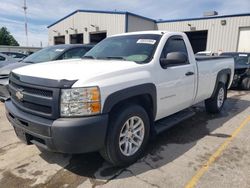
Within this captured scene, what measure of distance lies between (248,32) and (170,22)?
734 cm

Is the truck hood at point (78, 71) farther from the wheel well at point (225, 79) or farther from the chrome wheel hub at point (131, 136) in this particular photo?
the wheel well at point (225, 79)

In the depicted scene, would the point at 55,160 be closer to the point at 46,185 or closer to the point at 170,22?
the point at 46,185

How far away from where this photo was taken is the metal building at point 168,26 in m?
18.9

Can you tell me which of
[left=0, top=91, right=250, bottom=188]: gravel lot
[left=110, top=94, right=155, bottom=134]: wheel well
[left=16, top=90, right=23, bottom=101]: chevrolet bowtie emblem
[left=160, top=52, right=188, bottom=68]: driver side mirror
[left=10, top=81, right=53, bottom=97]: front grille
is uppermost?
[left=160, top=52, right=188, bottom=68]: driver side mirror

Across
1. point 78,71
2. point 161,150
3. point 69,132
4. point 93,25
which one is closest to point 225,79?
point 161,150

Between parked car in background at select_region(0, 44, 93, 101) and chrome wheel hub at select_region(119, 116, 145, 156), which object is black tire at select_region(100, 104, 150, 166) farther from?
parked car in background at select_region(0, 44, 93, 101)

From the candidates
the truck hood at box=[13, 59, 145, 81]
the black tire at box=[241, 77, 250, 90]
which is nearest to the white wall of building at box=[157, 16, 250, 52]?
the black tire at box=[241, 77, 250, 90]

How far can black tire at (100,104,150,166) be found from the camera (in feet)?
9.73

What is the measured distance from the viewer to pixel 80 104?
8.80 feet

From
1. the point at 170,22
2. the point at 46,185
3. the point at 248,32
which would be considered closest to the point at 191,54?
the point at 46,185

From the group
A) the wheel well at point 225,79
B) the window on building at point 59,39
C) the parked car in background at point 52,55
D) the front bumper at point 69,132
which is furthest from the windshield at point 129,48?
the window on building at point 59,39

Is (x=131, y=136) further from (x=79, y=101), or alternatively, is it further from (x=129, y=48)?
(x=129, y=48)

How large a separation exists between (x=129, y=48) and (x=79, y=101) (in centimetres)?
174

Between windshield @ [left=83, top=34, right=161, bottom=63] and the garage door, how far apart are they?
1743 centimetres
